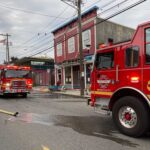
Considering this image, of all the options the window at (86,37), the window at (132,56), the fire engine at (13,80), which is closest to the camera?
the window at (132,56)

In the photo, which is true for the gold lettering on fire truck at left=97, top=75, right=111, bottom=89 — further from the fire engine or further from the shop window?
the shop window

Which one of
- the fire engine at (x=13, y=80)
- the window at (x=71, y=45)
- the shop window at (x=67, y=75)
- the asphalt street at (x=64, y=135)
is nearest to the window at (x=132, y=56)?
the asphalt street at (x=64, y=135)

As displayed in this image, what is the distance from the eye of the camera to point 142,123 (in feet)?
20.3

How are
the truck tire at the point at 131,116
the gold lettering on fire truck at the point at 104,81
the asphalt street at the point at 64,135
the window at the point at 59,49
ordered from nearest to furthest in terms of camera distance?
the asphalt street at the point at 64,135, the truck tire at the point at 131,116, the gold lettering on fire truck at the point at 104,81, the window at the point at 59,49

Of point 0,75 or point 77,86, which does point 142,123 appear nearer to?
point 0,75

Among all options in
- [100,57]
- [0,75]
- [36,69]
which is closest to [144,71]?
[100,57]

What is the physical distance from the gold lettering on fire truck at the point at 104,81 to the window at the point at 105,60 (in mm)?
310

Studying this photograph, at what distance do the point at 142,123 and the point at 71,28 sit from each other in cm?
2243

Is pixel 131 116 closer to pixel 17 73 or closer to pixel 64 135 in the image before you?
pixel 64 135

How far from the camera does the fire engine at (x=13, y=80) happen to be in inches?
721

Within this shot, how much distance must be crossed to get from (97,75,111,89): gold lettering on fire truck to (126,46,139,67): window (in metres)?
0.94

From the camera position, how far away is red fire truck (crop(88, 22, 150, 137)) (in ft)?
20.4

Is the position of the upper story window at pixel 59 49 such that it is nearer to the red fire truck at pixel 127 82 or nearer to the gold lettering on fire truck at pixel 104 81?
the red fire truck at pixel 127 82

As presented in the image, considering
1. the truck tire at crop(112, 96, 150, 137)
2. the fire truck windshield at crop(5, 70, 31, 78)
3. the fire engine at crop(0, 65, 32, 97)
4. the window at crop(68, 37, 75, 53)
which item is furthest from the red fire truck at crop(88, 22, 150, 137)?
the window at crop(68, 37, 75, 53)
